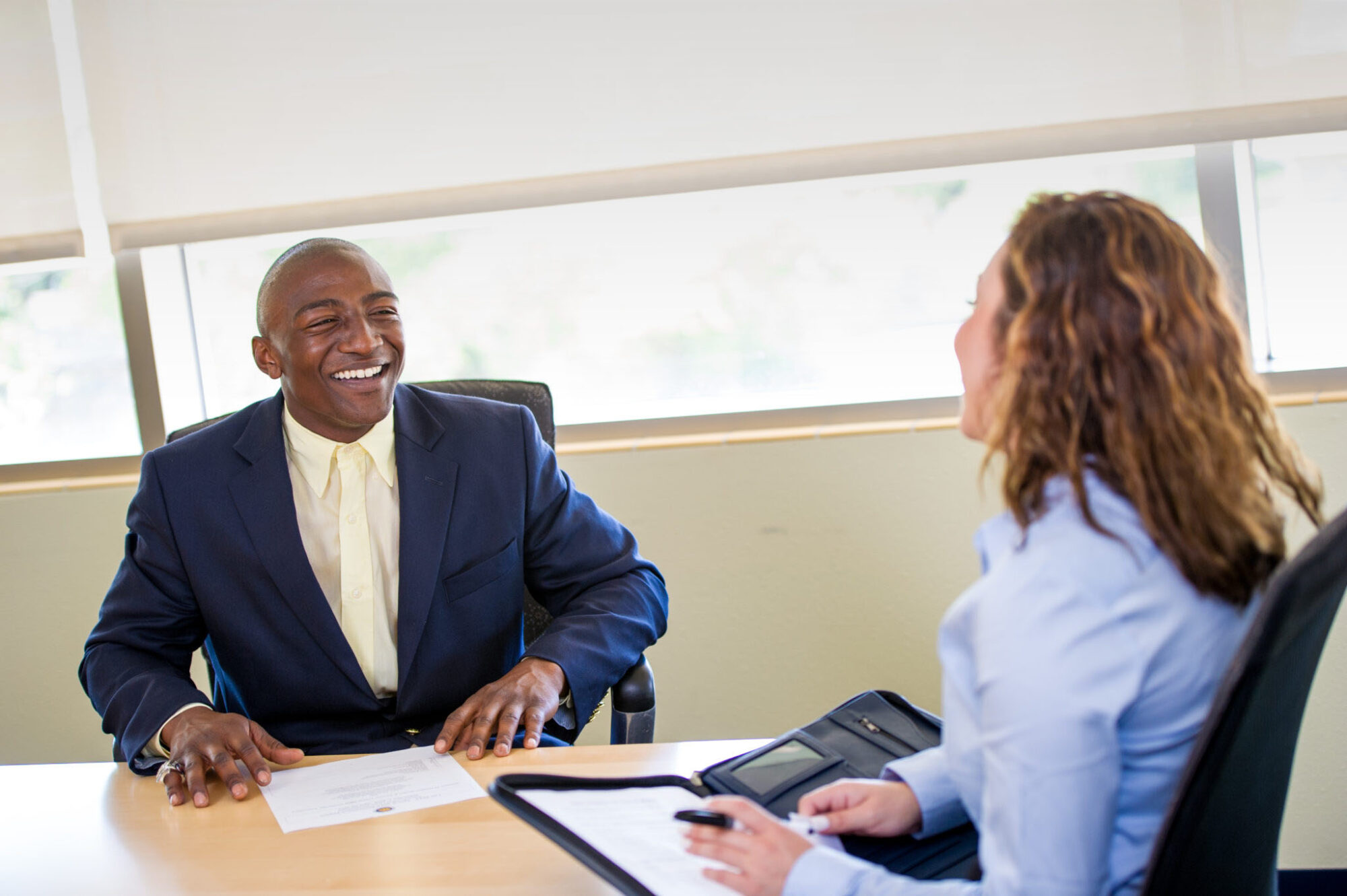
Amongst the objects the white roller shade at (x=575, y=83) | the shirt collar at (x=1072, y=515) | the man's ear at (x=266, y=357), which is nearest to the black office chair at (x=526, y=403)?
the man's ear at (x=266, y=357)

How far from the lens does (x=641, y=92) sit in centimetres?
230

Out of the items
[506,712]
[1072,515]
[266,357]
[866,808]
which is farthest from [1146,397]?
[266,357]

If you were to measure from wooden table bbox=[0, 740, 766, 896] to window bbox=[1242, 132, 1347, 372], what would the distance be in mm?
1758

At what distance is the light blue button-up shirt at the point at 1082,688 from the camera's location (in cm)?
70

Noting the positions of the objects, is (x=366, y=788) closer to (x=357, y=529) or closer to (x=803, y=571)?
(x=357, y=529)

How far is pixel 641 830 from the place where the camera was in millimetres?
954

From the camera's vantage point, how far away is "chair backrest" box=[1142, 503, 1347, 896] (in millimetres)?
637

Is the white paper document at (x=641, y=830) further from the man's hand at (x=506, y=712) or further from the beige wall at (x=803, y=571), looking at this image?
Result: the beige wall at (x=803, y=571)

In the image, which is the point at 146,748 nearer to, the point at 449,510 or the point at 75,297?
the point at 449,510

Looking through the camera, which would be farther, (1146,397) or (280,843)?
(280,843)

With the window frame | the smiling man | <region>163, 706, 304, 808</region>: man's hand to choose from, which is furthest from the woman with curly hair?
the window frame

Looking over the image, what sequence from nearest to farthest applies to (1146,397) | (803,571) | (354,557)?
(1146,397) → (354,557) → (803,571)

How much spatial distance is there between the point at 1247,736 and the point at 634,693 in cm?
102

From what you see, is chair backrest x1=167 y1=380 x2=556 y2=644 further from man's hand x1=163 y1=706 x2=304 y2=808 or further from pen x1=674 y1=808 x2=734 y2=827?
pen x1=674 y1=808 x2=734 y2=827
